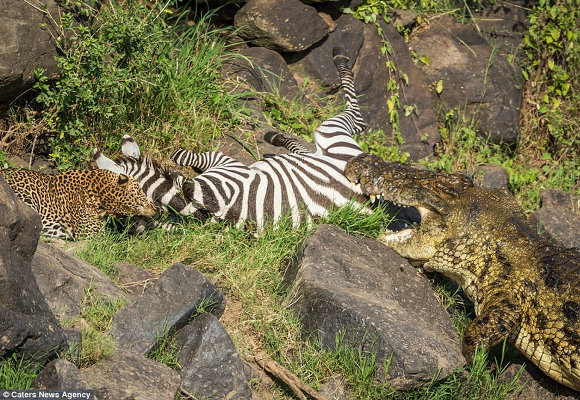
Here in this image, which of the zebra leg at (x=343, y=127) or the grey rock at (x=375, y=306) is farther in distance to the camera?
the zebra leg at (x=343, y=127)

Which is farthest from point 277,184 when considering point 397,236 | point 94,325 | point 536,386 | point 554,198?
point 554,198

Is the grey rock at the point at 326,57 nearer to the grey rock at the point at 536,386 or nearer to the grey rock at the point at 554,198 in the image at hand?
the grey rock at the point at 554,198

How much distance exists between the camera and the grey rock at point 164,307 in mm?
5969

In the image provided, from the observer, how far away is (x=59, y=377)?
499cm

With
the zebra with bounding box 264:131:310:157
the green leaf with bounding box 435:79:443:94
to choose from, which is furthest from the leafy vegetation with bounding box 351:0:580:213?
Answer: the zebra with bounding box 264:131:310:157

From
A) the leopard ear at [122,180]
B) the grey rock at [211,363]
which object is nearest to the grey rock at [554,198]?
the leopard ear at [122,180]

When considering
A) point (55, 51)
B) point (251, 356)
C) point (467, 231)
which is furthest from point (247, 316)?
point (55, 51)

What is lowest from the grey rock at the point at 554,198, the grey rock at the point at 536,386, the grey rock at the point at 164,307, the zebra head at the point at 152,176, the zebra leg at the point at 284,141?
the grey rock at the point at 554,198

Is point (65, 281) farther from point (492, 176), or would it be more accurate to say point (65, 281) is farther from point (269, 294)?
point (492, 176)

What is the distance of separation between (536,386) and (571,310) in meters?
0.75

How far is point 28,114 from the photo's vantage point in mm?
8344

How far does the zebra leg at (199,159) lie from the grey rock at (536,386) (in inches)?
139

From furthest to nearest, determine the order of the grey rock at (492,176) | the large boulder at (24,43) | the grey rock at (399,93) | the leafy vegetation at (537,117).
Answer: the leafy vegetation at (537,117) < the grey rock at (399,93) < the grey rock at (492,176) < the large boulder at (24,43)

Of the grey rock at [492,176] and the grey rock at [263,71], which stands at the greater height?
the grey rock at [263,71]
